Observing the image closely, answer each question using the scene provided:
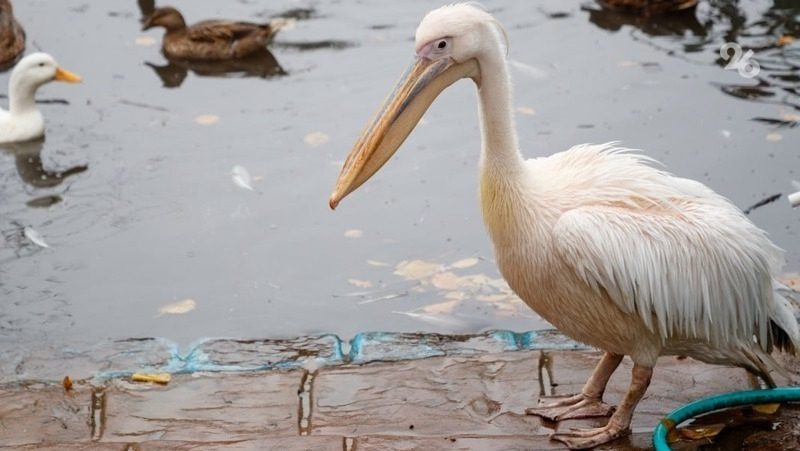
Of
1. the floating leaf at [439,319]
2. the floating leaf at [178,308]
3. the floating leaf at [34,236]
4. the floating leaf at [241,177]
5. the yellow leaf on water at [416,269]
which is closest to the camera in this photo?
the floating leaf at [439,319]

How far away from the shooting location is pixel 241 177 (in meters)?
6.18

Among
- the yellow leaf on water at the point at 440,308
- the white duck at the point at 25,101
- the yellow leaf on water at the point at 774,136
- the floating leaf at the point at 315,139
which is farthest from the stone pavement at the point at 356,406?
the white duck at the point at 25,101

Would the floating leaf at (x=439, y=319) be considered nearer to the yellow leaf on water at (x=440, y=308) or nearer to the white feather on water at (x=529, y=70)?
the yellow leaf on water at (x=440, y=308)

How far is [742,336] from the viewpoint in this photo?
3.60 metres

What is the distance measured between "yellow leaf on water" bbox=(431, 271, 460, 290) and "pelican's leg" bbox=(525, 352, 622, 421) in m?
1.28

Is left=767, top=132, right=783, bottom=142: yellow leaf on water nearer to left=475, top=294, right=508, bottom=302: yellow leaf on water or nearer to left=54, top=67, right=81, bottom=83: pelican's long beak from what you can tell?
left=475, top=294, right=508, bottom=302: yellow leaf on water

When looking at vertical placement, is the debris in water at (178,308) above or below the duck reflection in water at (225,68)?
below

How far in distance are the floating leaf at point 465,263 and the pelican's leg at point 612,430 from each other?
1.64 m

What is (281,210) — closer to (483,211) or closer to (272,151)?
(272,151)

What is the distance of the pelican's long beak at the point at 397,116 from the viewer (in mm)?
3457

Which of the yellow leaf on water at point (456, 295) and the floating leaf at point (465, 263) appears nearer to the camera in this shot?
the yellow leaf on water at point (456, 295)

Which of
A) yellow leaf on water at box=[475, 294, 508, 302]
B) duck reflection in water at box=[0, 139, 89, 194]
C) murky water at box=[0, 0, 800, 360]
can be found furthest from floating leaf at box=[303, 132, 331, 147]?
yellow leaf on water at box=[475, 294, 508, 302]

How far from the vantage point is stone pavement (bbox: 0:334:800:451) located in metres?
3.67

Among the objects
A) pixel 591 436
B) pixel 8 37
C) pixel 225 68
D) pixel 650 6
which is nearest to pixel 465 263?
pixel 591 436
